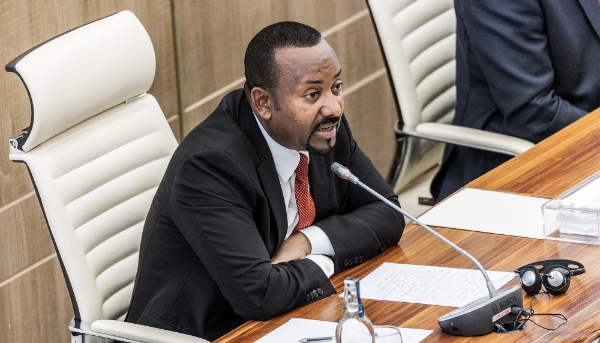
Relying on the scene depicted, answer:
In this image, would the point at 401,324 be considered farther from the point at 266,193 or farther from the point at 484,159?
the point at 484,159

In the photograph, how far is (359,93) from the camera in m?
4.28

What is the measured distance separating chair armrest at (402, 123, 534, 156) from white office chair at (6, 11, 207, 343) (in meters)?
0.96

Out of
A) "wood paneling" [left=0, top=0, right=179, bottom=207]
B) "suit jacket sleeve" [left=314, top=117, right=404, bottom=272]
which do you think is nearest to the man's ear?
"suit jacket sleeve" [left=314, top=117, right=404, bottom=272]

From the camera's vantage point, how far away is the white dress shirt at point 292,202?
2.40m

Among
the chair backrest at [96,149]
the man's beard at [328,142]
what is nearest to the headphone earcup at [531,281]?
the man's beard at [328,142]

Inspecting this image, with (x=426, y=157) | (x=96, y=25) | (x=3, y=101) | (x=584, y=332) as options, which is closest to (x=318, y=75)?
(x=96, y=25)

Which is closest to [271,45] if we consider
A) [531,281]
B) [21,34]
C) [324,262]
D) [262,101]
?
[262,101]

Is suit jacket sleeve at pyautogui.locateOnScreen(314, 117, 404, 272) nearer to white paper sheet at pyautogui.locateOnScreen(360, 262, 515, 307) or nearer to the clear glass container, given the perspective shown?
white paper sheet at pyautogui.locateOnScreen(360, 262, 515, 307)

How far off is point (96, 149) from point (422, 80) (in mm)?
1417

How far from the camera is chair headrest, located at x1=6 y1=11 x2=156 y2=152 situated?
2.30m

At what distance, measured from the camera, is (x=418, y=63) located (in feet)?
11.6

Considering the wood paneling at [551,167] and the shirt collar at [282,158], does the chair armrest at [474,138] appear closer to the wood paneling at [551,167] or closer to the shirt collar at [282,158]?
the wood paneling at [551,167]

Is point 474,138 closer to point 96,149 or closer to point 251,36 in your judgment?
point 251,36

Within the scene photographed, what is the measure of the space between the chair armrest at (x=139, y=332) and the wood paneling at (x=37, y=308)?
0.85m
